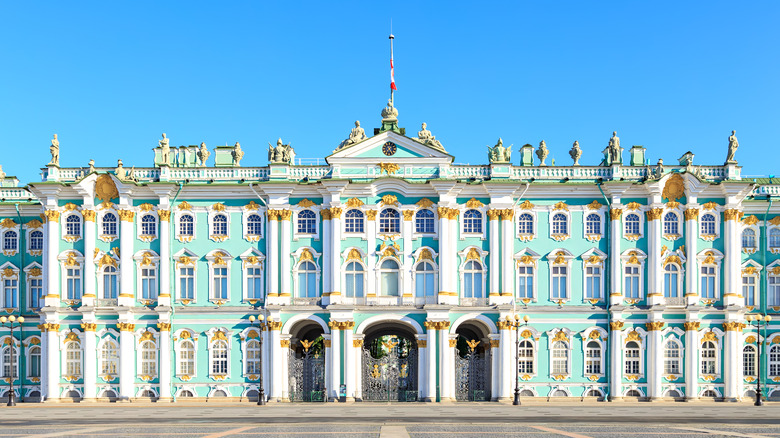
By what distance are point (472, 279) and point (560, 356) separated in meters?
7.96

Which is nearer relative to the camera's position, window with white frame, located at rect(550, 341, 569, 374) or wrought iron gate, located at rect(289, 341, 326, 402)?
wrought iron gate, located at rect(289, 341, 326, 402)

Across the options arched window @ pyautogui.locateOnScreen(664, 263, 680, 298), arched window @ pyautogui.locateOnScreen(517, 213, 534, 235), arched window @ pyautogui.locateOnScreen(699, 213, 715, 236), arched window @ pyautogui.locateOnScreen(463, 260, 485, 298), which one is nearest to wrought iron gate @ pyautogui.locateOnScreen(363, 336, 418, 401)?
arched window @ pyautogui.locateOnScreen(463, 260, 485, 298)

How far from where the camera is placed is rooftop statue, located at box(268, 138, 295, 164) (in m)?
64.0

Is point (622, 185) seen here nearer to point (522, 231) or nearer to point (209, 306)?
point (522, 231)

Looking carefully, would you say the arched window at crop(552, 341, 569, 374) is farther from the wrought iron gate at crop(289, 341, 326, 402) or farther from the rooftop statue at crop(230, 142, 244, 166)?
the rooftop statue at crop(230, 142, 244, 166)

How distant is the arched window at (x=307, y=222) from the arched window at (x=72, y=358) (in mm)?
17242

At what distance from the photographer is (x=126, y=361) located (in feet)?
204

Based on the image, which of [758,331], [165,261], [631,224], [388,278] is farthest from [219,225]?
[758,331]

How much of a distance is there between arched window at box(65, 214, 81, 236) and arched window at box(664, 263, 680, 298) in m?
40.5

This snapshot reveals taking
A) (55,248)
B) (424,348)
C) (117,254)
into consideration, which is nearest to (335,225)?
(424,348)

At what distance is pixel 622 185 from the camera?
6275cm

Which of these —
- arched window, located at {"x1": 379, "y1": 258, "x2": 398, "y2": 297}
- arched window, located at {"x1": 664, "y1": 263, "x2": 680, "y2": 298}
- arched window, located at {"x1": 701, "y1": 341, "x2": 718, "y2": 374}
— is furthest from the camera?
arched window, located at {"x1": 664, "y1": 263, "x2": 680, "y2": 298}

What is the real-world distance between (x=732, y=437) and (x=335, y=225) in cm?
3298

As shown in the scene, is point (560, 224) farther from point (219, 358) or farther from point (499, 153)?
point (219, 358)
